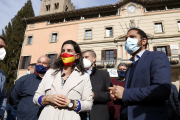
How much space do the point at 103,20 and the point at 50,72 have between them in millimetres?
15146

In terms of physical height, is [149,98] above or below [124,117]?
above

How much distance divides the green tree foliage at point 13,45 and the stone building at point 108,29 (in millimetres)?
1395

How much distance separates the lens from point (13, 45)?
18938 millimetres

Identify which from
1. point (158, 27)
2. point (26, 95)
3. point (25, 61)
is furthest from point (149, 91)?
point (25, 61)

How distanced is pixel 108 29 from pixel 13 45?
47.1ft

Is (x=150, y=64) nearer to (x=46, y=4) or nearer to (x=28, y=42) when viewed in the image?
(x=28, y=42)

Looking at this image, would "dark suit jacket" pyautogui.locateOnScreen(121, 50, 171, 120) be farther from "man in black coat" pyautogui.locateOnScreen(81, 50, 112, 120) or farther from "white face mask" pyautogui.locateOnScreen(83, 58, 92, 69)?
"white face mask" pyautogui.locateOnScreen(83, 58, 92, 69)

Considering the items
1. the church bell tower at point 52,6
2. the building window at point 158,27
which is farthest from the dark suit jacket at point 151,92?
the church bell tower at point 52,6

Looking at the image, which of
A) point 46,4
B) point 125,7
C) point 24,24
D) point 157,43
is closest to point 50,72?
point 157,43

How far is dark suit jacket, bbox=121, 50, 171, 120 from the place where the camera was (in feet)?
4.37

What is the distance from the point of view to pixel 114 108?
2.80 metres

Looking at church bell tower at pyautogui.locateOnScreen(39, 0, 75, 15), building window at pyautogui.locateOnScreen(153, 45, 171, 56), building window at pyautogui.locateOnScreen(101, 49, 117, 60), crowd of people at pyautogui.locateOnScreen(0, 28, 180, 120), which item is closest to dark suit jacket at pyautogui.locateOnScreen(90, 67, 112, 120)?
crowd of people at pyautogui.locateOnScreen(0, 28, 180, 120)

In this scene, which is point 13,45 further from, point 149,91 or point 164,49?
point 149,91

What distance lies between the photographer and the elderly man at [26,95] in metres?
2.52
